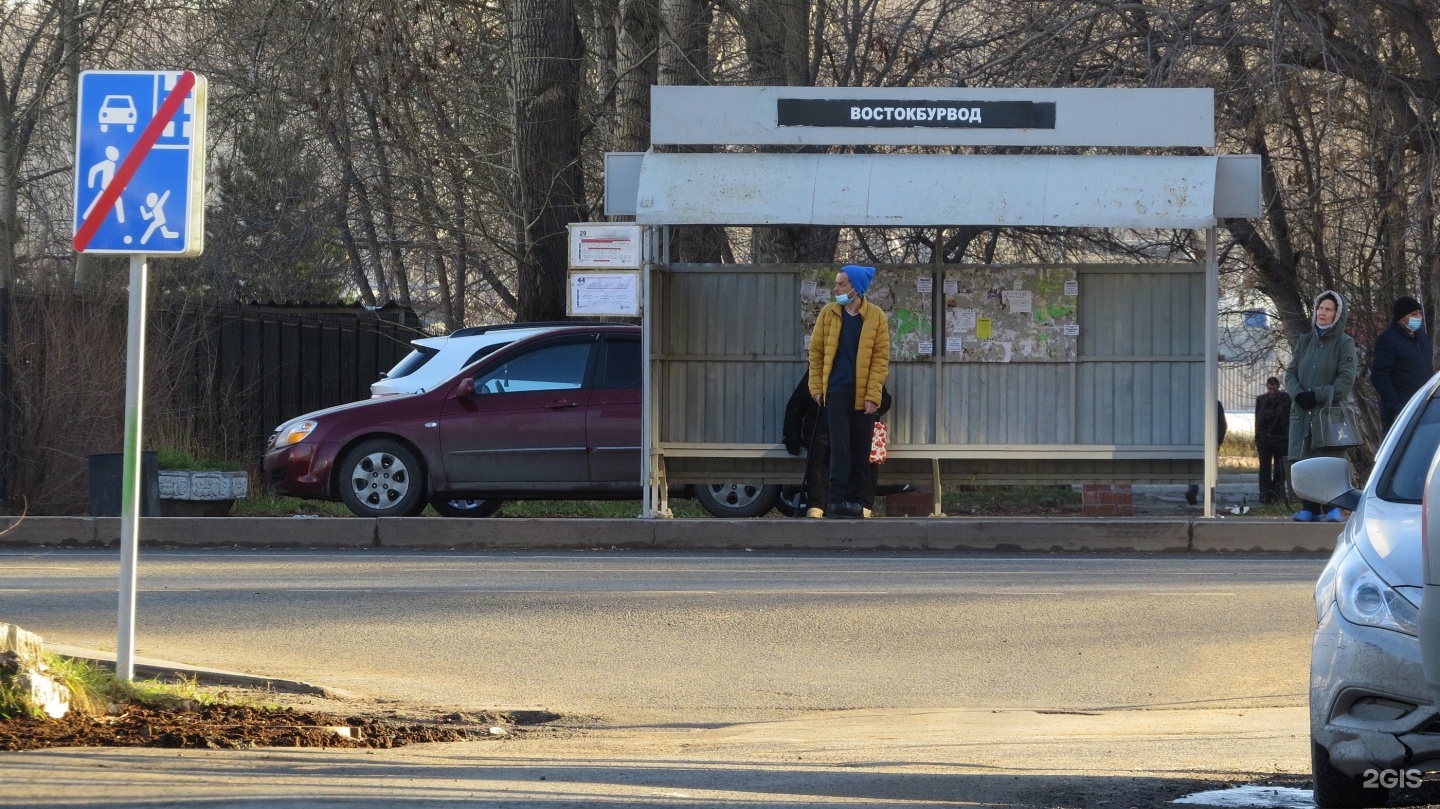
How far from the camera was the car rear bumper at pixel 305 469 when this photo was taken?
13.7m

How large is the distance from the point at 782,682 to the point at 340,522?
620cm

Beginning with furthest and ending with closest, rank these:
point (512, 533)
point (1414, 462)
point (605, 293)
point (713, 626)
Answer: point (605, 293), point (512, 533), point (713, 626), point (1414, 462)

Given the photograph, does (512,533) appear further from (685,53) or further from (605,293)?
(685,53)

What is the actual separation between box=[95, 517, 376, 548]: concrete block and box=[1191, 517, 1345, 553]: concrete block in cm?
653

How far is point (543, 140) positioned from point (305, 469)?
656 centimetres

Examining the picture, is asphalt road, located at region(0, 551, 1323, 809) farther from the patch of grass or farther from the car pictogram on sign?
the car pictogram on sign

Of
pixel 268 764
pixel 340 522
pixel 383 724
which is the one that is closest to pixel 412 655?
pixel 383 724

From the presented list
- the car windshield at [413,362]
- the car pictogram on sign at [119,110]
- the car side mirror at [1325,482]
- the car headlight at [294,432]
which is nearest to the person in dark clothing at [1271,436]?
the car windshield at [413,362]

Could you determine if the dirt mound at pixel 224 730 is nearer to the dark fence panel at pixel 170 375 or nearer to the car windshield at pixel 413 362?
the car windshield at pixel 413 362

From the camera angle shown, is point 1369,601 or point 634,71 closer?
point 1369,601

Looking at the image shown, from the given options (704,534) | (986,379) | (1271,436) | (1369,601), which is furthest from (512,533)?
(1271,436)

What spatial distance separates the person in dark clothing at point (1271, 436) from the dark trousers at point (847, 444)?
8535 millimetres

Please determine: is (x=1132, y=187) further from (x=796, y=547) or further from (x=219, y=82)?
(x=219, y=82)

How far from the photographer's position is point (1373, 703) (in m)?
4.40
